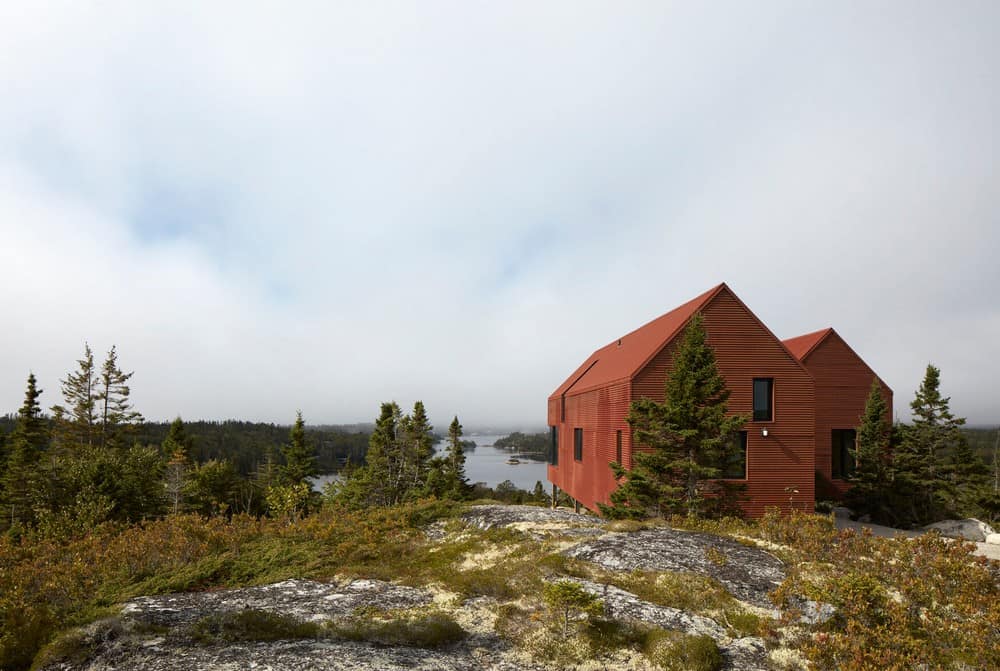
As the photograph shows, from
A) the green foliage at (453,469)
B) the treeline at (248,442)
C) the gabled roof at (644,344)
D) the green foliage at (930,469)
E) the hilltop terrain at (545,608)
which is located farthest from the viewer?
the treeline at (248,442)

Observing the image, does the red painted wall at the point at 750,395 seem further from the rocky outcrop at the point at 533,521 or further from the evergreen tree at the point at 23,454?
the evergreen tree at the point at 23,454

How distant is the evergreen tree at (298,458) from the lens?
49.1 metres

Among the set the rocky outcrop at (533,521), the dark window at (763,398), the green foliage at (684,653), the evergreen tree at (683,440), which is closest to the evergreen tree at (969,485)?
the dark window at (763,398)

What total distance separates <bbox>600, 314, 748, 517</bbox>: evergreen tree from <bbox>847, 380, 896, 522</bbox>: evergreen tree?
46.1 feet

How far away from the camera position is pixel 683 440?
17469mm

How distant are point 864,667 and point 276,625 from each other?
25.3ft

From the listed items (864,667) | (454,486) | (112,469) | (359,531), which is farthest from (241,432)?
(864,667)

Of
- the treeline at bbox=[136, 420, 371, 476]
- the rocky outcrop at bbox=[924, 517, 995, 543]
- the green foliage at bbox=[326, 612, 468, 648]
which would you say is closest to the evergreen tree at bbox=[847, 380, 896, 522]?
the rocky outcrop at bbox=[924, 517, 995, 543]

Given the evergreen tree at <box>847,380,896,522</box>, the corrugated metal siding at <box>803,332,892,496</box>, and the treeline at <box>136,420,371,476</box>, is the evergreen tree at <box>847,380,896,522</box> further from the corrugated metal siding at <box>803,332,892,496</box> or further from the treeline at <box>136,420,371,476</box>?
the treeline at <box>136,420,371,476</box>

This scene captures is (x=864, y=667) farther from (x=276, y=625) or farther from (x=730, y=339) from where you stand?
(x=730, y=339)

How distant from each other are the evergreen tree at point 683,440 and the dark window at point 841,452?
1508cm

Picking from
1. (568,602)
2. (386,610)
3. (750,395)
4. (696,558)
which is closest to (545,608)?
(568,602)

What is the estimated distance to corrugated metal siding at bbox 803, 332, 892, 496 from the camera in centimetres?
2800

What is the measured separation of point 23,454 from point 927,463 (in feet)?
201
